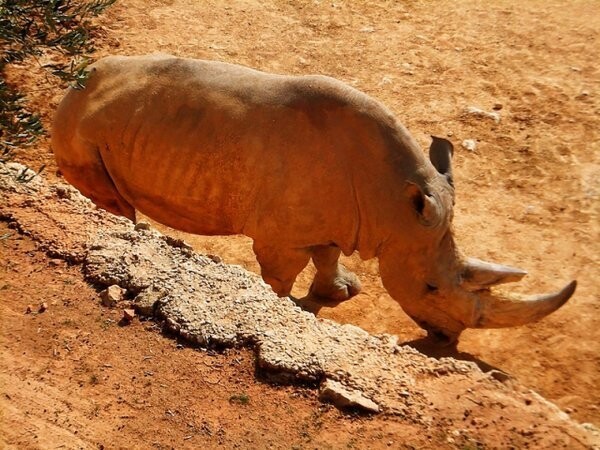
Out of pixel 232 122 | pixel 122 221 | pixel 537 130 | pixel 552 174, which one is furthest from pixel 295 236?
pixel 537 130

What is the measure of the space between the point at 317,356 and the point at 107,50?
8.47 metres

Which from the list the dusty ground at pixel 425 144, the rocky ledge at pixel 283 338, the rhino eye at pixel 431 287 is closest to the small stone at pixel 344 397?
the rocky ledge at pixel 283 338

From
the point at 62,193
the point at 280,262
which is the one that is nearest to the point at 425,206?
the point at 280,262

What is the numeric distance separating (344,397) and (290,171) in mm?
2594

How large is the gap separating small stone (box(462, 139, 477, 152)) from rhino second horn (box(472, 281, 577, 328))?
12.6ft

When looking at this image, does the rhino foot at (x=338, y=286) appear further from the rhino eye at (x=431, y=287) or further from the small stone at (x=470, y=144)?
the small stone at (x=470, y=144)

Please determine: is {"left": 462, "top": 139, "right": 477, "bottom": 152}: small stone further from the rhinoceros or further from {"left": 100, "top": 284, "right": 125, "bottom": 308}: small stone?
{"left": 100, "top": 284, "right": 125, "bottom": 308}: small stone

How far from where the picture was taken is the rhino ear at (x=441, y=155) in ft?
21.9

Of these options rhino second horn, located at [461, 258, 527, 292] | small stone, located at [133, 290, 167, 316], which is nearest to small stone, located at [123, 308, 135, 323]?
small stone, located at [133, 290, 167, 316]

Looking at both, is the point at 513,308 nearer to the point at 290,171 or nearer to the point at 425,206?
the point at 425,206

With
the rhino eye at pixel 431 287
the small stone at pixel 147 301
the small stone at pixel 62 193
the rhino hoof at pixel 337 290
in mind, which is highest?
the small stone at pixel 147 301

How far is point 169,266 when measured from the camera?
523 cm

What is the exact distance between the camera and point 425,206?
6.08m

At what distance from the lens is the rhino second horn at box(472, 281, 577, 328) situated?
643 cm
